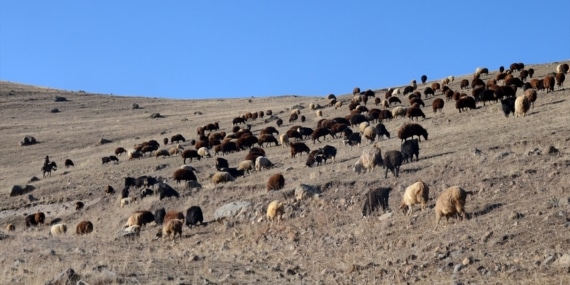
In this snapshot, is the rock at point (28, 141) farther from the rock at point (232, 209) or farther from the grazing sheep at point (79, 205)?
the rock at point (232, 209)

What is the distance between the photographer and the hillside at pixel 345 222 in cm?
1149

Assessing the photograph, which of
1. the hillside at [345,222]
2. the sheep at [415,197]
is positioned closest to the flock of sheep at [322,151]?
the sheep at [415,197]

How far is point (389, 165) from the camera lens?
20547 mm

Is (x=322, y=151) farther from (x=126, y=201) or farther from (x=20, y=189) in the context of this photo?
(x=20, y=189)

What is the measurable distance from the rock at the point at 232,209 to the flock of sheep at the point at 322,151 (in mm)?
630

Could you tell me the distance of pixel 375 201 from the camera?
17469 mm

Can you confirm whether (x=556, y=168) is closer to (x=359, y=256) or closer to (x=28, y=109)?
(x=359, y=256)

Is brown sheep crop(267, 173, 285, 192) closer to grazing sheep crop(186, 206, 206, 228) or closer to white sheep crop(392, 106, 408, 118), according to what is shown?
grazing sheep crop(186, 206, 206, 228)

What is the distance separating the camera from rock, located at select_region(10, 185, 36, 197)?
33500 mm

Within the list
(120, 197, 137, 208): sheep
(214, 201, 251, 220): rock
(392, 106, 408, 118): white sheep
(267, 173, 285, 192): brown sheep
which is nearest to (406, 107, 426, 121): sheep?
(392, 106, 408, 118): white sheep

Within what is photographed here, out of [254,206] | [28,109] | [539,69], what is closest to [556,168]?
[254,206]

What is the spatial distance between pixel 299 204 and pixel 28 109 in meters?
66.0

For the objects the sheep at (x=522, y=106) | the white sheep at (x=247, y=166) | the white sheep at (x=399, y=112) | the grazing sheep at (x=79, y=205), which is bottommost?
the grazing sheep at (x=79, y=205)

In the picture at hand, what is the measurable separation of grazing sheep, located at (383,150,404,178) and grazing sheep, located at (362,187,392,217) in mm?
2841
